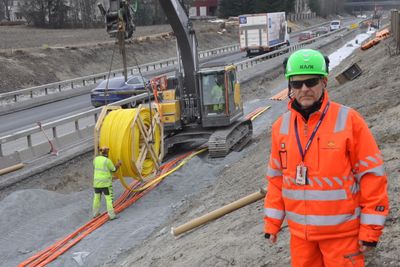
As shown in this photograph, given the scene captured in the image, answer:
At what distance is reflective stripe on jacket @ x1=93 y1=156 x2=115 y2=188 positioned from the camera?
10.4 m

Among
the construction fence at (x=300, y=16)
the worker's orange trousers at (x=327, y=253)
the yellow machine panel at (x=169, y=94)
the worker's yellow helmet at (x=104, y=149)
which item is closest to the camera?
the worker's orange trousers at (x=327, y=253)

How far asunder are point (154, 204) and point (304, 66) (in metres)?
8.28

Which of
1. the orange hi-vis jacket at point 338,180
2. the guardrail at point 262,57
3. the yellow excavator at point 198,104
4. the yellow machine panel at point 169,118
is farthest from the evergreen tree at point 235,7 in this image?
the orange hi-vis jacket at point 338,180

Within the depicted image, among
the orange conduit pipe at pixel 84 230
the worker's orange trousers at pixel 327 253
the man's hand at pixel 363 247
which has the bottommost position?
the orange conduit pipe at pixel 84 230

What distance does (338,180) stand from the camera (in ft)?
11.6

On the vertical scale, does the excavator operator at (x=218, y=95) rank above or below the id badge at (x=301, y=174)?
below

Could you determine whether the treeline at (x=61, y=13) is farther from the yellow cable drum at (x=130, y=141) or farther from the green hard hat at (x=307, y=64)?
the green hard hat at (x=307, y=64)

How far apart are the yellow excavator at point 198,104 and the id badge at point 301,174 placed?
10.9 m

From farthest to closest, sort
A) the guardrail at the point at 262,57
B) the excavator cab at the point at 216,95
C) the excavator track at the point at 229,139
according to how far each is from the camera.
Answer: the guardrail at the point at 262,57
the excavator cab at the point at 216,95
the excavator track at the point at 229,139

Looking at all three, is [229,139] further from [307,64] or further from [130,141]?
[307,64]

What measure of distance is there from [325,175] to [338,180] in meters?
0.10

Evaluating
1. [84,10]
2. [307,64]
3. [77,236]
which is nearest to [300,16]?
[84,10]

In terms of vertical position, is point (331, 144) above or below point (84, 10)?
below

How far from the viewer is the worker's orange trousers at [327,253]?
355 cm
